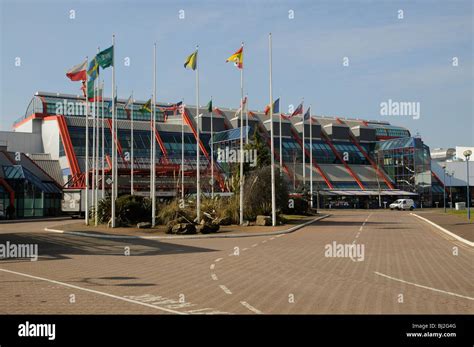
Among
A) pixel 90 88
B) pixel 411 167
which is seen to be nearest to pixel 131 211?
pixel 90 88

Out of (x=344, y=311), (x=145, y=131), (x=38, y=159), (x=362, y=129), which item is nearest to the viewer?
(x=344, y=311)

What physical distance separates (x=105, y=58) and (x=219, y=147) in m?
37.3

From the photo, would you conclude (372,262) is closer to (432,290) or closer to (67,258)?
(432,290)

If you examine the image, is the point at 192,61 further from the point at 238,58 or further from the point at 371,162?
the point at 371,162

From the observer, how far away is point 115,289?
1146 centimetres

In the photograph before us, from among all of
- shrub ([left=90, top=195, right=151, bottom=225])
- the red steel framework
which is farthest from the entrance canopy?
shrub ([left=90, top=195, right=151, bottom=225])

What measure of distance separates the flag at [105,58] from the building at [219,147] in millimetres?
24727

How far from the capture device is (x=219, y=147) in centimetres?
6669

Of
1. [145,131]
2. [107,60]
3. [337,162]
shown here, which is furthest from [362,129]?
[107,60]

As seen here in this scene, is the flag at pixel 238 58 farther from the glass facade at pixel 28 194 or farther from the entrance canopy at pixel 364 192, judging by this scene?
the entrance canopy at pixel 364 192

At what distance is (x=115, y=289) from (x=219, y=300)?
2.82 m

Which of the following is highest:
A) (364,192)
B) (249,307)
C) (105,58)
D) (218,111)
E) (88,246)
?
(218,111)

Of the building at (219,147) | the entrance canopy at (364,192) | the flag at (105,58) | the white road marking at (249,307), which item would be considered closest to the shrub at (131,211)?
the flag at (105,58)

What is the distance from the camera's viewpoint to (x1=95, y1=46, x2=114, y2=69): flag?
2984 centimetres
